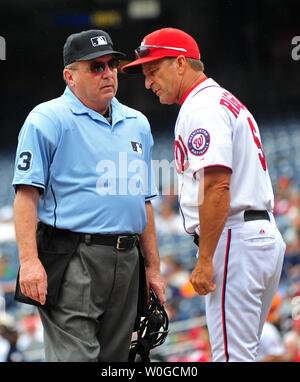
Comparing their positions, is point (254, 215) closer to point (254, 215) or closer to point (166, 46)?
point (254, 215)

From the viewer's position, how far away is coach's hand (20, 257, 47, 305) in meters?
2.12

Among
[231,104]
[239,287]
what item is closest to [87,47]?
[231,104]

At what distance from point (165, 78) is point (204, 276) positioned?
0.79 m

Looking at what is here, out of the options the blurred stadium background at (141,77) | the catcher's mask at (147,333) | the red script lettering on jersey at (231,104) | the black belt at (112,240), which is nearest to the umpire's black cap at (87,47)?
the red script lettering on jersey at (231,104)

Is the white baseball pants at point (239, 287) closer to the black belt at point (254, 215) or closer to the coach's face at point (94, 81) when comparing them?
the black belt at point (254, 215)

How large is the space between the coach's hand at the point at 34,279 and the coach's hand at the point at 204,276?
53 cm

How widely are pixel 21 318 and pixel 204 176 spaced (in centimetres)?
584

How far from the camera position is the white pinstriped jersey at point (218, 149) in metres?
2.13

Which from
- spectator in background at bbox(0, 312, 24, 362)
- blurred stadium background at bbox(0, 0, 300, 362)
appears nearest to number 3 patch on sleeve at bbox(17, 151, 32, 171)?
spectator in background at bbox(0, 312, 24, 362)

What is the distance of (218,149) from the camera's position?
212cm

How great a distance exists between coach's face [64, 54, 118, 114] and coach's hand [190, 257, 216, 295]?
0.74 metres

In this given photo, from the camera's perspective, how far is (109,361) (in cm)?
231

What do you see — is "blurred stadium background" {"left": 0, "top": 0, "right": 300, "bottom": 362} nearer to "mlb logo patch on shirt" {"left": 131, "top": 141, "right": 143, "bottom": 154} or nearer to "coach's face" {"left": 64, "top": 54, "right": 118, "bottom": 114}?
"mlb logo patch on shirt" {"left": 131, "top": 141, "right": 143, "bottom": 154}
